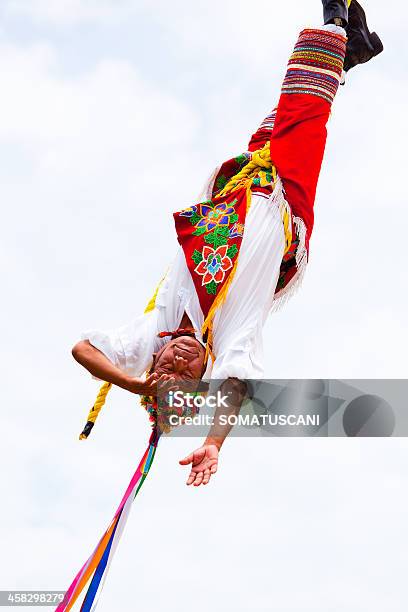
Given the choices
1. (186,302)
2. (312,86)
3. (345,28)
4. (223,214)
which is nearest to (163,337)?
(186,302)

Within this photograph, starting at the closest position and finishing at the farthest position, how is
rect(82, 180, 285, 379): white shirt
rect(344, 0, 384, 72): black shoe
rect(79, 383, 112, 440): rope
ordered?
rect(82, 180, 285, 379): white shirt → rect(79, 383, 112, 440): rope → rect(344, 0, 384, 72): black shoe

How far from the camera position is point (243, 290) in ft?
23.8

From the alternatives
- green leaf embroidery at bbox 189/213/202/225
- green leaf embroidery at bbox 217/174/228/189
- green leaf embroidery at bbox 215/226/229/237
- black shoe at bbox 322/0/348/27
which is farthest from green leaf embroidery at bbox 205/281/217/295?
black shoe at bbox 322/0/348/27

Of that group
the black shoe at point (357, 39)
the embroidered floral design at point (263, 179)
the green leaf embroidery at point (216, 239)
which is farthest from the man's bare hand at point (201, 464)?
the black shoe at point (357, 39)

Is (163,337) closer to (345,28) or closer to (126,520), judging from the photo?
(126,520)

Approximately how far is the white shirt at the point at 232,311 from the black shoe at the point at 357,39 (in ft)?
3.90

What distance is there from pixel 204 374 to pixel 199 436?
365 mm

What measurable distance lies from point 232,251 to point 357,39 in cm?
167

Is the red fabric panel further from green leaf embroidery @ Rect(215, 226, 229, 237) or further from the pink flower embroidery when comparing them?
the pink flower embroidery

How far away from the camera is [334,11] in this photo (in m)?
7.75

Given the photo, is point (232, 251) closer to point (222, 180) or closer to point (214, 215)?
point (214, 215)

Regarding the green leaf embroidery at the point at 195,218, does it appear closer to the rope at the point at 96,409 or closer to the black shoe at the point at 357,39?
the rope at the point at 96,409

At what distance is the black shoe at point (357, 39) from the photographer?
8.02 m

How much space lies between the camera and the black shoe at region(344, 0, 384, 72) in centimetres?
802
